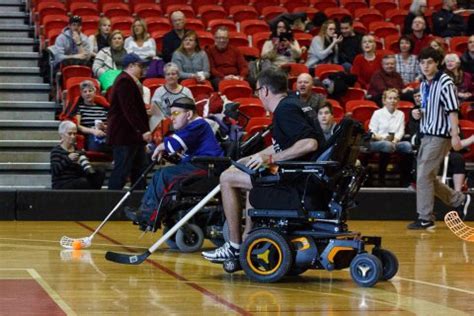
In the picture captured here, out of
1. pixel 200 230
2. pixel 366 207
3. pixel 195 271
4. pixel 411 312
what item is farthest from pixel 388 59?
pixel 411 312

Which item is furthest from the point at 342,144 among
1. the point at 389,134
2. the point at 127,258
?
the point at 389,134

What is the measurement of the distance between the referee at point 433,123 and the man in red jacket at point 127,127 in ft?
8.47

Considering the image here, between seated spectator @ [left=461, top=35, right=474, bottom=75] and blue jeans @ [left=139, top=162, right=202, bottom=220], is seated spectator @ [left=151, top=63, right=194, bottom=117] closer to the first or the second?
blue jeans @ [left=139, top=162, right=202, bottom=220]

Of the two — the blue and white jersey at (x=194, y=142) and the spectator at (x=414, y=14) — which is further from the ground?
the spectator at (x=414, y=14)

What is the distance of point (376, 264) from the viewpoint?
7137 millimetres

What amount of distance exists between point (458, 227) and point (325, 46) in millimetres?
4583

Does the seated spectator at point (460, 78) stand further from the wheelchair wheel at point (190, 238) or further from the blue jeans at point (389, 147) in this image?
the wheelchair wheel at point (190, 238)

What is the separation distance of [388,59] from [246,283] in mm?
7397

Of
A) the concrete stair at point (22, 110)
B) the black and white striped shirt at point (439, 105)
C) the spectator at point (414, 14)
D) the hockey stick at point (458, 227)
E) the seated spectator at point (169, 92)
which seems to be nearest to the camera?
the hockey stick at point (458, 227)

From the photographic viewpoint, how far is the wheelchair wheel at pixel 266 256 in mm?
7156

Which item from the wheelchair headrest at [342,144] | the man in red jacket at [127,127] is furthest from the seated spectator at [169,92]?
the wheelchair headrest at [342,144]

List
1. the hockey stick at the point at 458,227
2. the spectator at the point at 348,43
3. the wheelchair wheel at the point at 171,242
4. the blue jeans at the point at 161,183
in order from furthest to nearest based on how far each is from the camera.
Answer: the spectator at the point at 348,43
the hockey stick at the point at 458,227
the wheelchair wheel at the point at 171,242
the blue jeans at the point at 161,183

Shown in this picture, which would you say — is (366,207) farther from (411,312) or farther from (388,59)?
(411,312)

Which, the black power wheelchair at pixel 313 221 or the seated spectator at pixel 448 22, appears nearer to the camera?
the black power wheelchair at pixel 313 221
